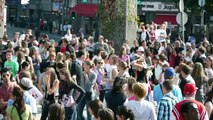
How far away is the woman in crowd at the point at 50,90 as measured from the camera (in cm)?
1311

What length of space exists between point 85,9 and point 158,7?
736 cm

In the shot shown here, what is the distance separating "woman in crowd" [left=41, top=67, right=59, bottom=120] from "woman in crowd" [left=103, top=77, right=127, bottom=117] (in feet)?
5.50

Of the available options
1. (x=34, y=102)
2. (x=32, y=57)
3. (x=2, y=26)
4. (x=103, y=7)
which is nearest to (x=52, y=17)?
(x=2, y=26)

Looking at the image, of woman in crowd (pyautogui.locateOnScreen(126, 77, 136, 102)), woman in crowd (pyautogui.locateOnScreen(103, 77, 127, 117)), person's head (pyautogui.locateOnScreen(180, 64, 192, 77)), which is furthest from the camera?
person's head (pyautogui.locateOnScreen(180, 64, 192, 77))

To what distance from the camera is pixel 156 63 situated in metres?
17.5

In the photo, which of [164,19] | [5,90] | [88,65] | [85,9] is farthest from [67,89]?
[85,9]

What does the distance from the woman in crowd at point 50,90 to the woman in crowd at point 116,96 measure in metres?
1.68

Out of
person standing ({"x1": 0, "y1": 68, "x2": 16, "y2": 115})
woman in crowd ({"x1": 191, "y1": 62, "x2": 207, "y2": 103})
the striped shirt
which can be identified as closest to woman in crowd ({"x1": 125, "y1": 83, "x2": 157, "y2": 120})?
the striped shirt

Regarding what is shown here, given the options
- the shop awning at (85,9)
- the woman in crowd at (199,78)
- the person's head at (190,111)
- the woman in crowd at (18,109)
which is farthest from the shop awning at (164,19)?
the person's head at (190,111)

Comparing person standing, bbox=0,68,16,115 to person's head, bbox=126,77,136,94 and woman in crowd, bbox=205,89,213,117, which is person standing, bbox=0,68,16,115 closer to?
person's head, bbox=126,77,136,94

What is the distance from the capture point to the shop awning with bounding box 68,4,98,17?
6210 centimetres

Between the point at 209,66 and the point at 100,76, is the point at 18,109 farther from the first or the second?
the point at 209,66

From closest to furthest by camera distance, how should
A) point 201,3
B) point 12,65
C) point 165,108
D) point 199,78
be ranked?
point 165,108, point 199,78, point 12,65, point 201,3

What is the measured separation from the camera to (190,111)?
8.79m
